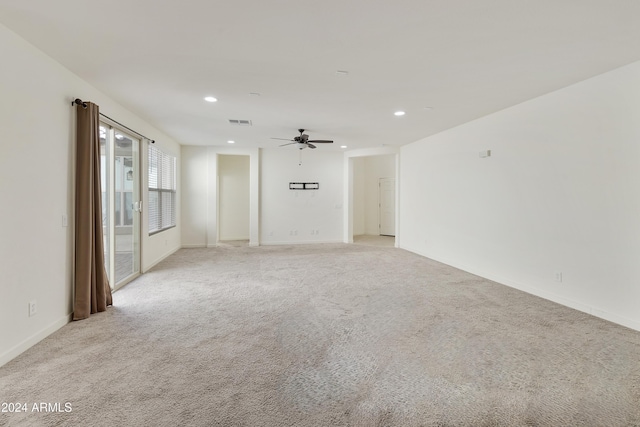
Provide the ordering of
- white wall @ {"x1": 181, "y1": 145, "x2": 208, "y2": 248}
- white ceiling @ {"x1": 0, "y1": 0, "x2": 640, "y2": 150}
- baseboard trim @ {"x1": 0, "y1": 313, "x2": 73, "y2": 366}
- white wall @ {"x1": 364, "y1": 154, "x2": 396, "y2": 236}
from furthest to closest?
white wall @ {"x1": 364, "y1": 154, "x2": 396, "y2": 236} → white wall @ {"x1": 181, "y1": 145, "x2": 208, "y2": 248} → baseboard trim @ {"x1": 0, "y1": 313, "x2": 73, "y2": 366} → white ceiling @ {"x1": 0, "y1": 0, "x2": 640, "y2": 150}

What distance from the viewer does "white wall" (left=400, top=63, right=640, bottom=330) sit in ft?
10.5

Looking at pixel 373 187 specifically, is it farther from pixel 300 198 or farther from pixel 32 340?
pixel 32 340

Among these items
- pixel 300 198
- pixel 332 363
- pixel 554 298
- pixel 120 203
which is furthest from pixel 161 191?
pixel 554 298

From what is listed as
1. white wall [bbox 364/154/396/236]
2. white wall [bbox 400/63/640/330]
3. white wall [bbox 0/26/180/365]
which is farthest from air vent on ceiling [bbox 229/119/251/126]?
white wall [bbox 364/154/396/236]

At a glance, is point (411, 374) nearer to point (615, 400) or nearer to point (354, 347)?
point (354, 347)

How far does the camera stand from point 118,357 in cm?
250

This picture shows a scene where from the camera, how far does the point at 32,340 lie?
8.82 ft

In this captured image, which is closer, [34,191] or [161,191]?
[34,191]

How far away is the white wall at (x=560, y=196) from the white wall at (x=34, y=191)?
221 inches

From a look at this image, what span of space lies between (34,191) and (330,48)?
294cm

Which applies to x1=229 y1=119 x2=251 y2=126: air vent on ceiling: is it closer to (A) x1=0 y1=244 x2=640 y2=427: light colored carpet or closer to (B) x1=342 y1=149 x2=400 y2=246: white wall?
(A) x1=0 y1=244 x2=640 y2=427: light colored carpet

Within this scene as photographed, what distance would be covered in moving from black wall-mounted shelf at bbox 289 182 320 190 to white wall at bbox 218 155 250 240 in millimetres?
1625

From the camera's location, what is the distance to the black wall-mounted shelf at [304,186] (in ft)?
28.8

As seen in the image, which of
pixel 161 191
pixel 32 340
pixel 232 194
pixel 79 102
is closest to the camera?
pixel 32 340
